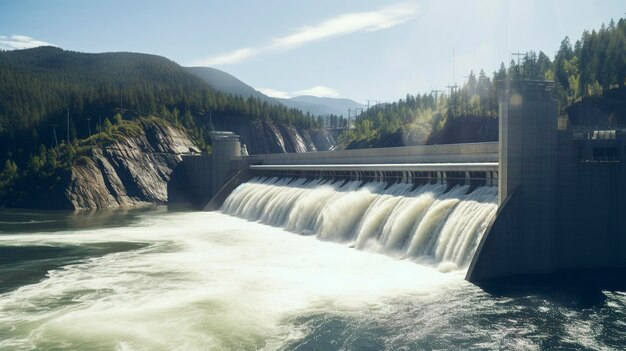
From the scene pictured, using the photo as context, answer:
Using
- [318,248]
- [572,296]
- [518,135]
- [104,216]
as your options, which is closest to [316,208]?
[318,248]

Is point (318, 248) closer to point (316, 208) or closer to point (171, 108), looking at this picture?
point (316, 208)

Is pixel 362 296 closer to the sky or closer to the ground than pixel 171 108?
closer to the ground

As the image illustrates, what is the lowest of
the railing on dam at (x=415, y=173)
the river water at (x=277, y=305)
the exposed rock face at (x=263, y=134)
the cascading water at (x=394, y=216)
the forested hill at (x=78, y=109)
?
the river water at (x=277, y=305)

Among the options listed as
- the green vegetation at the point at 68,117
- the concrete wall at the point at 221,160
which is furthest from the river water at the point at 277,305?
the green vegetation at the point at 68,117

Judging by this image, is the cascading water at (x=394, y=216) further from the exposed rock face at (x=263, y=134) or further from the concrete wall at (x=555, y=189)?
the exposed rock face at (x=263, y=134)

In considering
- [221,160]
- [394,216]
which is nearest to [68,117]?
[221,160]

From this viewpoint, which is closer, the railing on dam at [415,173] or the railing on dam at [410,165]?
the railing on dam at [415,173]

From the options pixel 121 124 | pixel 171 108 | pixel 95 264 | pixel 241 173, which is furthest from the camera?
pixel 171 108

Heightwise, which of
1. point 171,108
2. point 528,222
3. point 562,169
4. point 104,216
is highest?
point 171,108

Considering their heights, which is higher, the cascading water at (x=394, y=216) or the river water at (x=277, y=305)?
the cascading water at (x=394, y=216)
